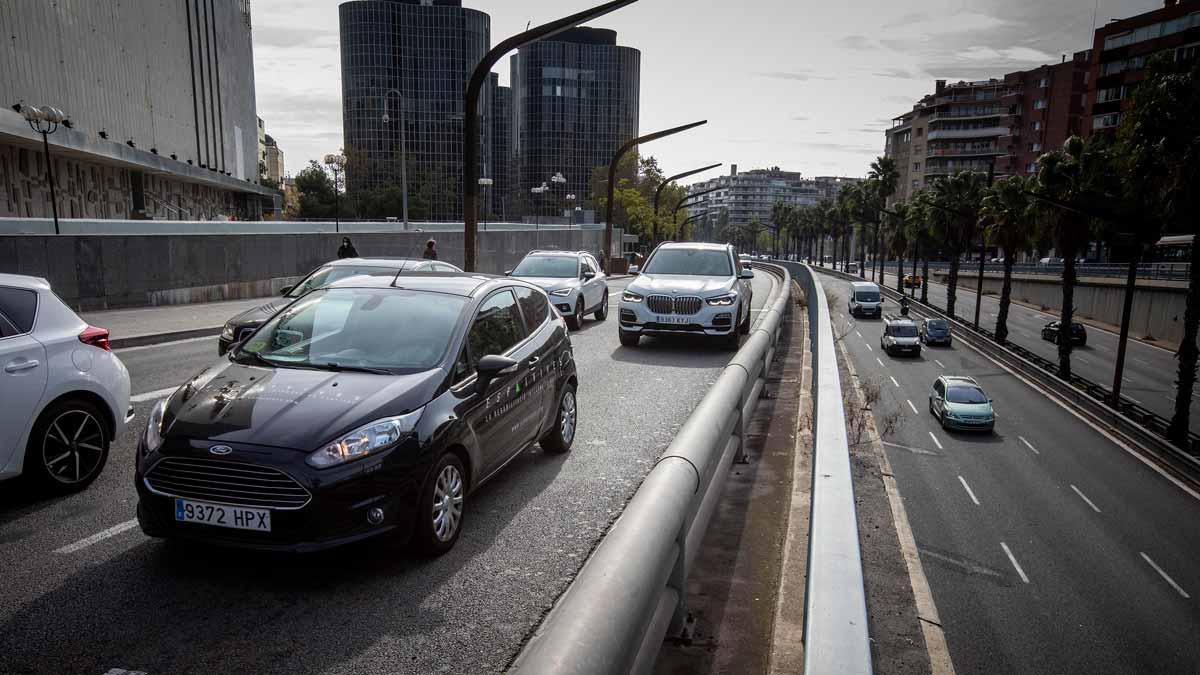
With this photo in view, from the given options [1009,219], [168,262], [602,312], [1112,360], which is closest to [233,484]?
[602,312]

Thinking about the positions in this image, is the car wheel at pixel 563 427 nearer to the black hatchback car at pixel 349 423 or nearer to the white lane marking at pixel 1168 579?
the black hatchback car at pixel 349 423

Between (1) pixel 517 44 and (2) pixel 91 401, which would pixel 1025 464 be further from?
(2) pixel 91 401

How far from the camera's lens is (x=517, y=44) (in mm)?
12883

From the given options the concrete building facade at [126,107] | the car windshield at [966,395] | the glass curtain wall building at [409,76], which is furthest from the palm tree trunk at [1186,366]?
the glass curtain wall building at [409,76]

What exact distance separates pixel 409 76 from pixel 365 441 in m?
126

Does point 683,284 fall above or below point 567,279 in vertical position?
above

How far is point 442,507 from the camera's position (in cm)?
474

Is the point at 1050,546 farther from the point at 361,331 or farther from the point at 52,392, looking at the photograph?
the point at 52,392

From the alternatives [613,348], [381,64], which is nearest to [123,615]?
[613,348]

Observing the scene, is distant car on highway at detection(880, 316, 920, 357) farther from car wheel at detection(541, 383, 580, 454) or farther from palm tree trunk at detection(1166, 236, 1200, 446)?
car wheel at detection(541, 383, 580, 454)

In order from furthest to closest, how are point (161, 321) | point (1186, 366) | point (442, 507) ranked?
point (1186, 366)
point (161, 321)
point (442, 507)

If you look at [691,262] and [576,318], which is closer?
[691,262]

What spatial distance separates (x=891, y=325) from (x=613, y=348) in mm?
48057

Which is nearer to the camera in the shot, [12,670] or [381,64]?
[12,670]
